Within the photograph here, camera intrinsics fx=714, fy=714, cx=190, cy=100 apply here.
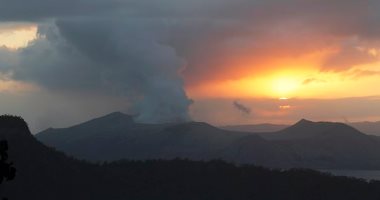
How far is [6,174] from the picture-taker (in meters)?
62.5

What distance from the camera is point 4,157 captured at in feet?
203

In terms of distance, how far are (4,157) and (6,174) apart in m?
1.72
